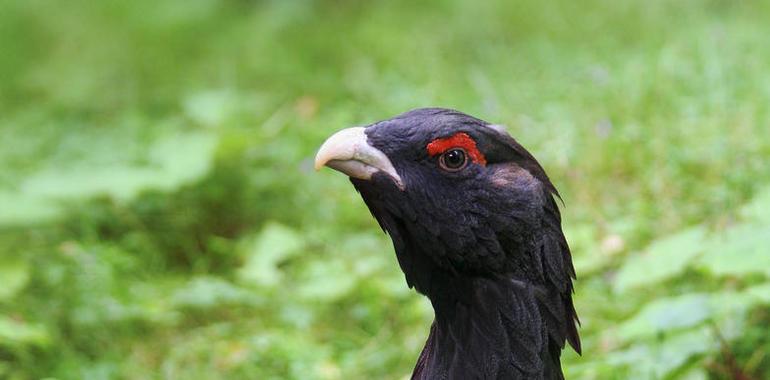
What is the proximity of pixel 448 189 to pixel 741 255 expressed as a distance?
125cm

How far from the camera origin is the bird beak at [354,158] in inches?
97.3

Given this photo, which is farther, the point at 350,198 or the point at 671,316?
the point at 350,198

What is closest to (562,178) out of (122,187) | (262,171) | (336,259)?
(336,259)

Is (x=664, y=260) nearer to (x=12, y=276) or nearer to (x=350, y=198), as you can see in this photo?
(x=350, y=198)

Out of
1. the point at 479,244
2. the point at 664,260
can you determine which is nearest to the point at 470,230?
the point at 479,244

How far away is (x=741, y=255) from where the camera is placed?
10.9 feet

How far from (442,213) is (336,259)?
260cm

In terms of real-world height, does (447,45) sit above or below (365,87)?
above

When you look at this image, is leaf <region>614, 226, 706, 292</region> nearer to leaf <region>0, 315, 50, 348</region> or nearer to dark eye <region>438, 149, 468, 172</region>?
dark eye <region>438, 149, 468, 172</region>

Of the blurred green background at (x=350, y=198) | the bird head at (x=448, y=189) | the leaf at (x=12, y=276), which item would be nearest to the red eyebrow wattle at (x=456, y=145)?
the bird head at (x=448, y=189)

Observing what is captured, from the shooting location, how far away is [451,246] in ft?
8.39

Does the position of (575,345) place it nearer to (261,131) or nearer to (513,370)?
(513,370)

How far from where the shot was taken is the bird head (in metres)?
2.51

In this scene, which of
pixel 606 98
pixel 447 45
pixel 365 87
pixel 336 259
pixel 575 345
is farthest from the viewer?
pixel 447 45
